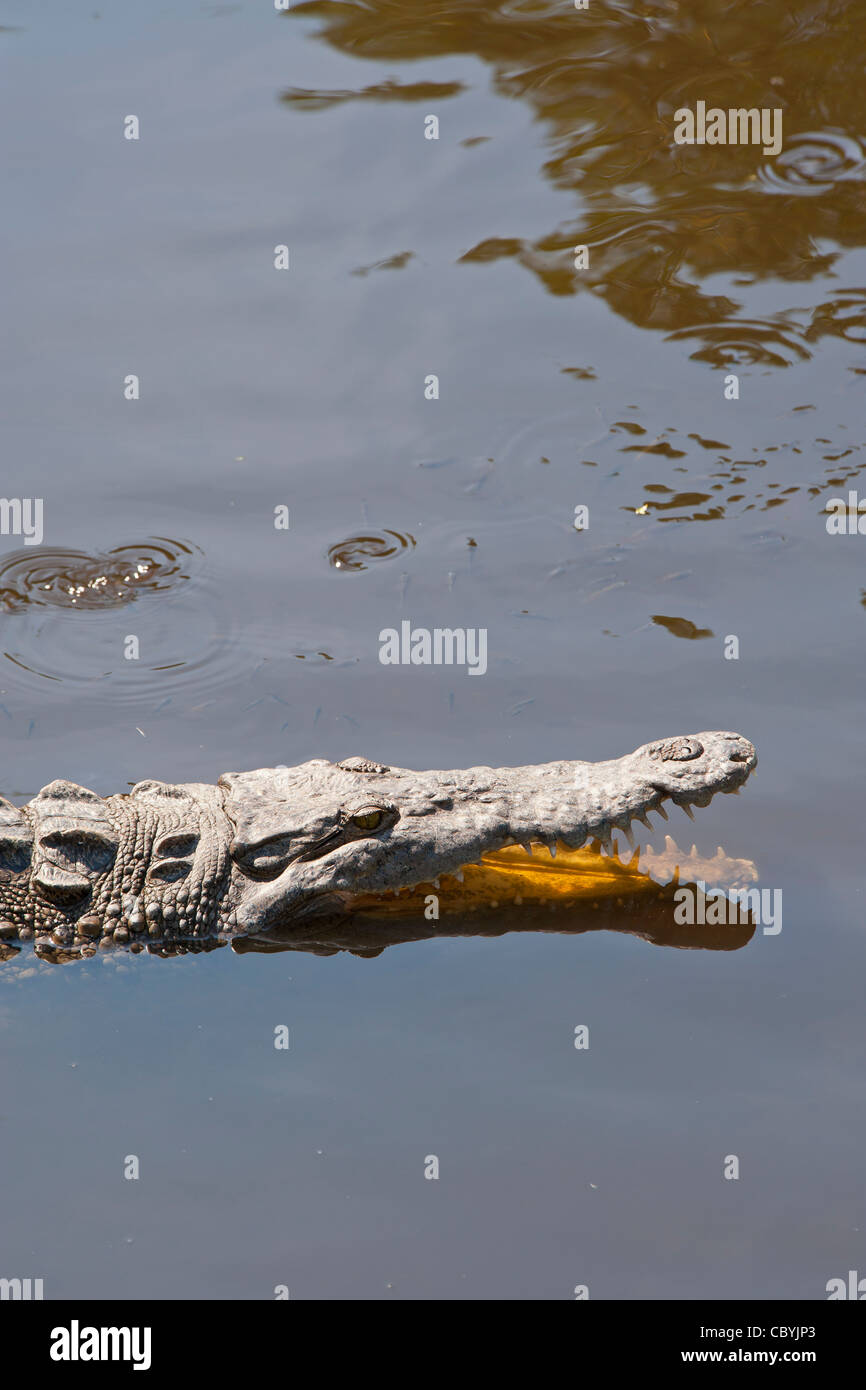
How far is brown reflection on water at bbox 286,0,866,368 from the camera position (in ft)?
33.0

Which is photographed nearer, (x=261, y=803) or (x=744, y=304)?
(x=261, y=803)

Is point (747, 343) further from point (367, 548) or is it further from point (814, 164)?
point (367, 548)

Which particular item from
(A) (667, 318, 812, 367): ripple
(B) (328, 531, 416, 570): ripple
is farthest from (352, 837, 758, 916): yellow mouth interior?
(A) (667, 318, 812, 367): ripple

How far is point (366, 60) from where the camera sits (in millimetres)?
12547

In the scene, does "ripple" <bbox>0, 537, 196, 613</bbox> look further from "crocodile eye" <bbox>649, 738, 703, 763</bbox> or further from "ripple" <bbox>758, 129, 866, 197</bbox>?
"ripple" <bbox>758, 129, 866, 197</bbox>

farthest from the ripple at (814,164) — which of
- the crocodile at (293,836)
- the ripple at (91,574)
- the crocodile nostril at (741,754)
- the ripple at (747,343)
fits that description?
the crocodile at (293,836)

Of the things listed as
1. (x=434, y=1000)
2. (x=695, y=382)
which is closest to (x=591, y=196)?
(x=695, y=382)

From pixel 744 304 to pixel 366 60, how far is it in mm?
4874

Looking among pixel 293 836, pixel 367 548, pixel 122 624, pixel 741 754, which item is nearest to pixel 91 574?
pixel 122 624

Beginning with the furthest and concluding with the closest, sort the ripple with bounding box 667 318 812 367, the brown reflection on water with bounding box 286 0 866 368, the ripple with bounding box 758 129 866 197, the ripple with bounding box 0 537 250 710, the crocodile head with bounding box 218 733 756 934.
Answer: the ripple with bounding box 758 129 866 197, the brown reflection on water with bounding box 286 0 866 368, the ripple with bounding box 667 318 812 367, the ripple with bounding box 0 537 250 710, the crocodile head with bounding box 218 733 756 934

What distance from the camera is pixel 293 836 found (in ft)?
19.7

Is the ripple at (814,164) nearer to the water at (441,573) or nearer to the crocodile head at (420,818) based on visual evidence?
the water at (441,573)

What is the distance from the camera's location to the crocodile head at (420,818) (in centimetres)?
588
